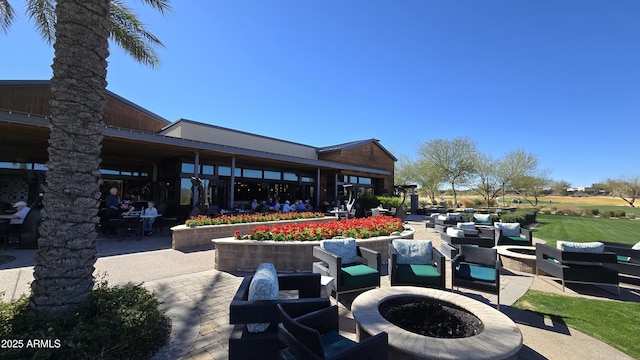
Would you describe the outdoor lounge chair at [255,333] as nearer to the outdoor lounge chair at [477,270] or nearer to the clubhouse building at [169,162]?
the outdoor lounge chair at [477,270]

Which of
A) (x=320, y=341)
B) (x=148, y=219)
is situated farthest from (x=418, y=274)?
(x=148, y=219)

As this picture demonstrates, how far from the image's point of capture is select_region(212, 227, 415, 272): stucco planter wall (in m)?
5.75

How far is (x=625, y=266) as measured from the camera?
528 centimetres

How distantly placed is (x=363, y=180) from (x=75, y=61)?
2269 cm

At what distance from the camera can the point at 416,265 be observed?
4.66 meters

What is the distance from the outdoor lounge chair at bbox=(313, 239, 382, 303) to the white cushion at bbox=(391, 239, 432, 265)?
0.56 metres

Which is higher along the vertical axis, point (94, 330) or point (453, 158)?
point (453, 158)

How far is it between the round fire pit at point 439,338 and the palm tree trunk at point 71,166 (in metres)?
3.00

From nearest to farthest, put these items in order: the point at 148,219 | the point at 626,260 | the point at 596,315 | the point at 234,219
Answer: the point at 596,315 → the point at 626,260 → the point at 234,219 → the point at 148,219

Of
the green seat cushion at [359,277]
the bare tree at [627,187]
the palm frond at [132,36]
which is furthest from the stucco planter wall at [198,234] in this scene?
the bare tree at [627,187]

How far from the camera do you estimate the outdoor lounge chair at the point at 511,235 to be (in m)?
7.64

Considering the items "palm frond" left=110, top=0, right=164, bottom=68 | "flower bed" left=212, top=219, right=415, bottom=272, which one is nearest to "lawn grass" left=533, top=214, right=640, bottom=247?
"flower bed" left=212, top=219, right=415, bottom=272

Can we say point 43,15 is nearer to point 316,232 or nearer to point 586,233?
point 316,232

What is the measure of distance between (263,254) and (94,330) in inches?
135
